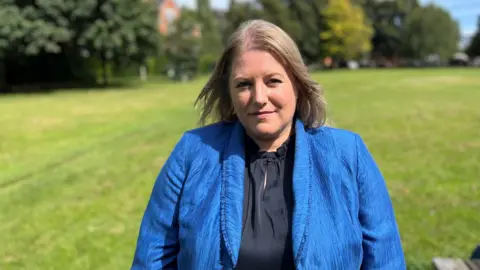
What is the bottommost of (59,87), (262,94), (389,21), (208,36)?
(59,87)

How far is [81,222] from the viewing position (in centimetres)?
571

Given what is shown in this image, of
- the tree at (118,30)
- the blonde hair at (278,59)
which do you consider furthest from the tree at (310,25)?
the blonde hair at (278,59)

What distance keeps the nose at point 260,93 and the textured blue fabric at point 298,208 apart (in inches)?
8.5

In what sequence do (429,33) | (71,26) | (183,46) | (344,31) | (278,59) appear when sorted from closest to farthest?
(278,59) < (71,26) < (183,46) < (344,31) < (429,33)

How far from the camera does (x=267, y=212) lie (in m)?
2.02

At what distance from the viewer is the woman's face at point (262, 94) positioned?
205cm

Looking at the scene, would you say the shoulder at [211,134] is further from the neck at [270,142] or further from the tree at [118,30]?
the tree at [118,30]

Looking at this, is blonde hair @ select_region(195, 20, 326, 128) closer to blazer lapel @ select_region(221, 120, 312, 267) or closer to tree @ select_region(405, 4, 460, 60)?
blazer lapel @ select_region(221, 120, 312, 267)

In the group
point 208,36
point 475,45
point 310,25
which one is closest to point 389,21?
point 475,45

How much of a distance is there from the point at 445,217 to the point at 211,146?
13.8 feet

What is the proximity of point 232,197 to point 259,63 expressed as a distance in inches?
22.2

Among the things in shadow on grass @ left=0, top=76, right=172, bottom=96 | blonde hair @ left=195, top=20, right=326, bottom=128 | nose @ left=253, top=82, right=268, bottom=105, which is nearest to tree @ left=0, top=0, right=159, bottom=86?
shadow on grass @ left=0, top=76, right=172, bottom=96

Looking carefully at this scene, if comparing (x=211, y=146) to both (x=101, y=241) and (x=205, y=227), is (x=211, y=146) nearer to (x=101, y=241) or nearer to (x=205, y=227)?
(x=205, y=227)

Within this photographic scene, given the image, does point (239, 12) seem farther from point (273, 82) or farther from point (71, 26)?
point (273, 82)
